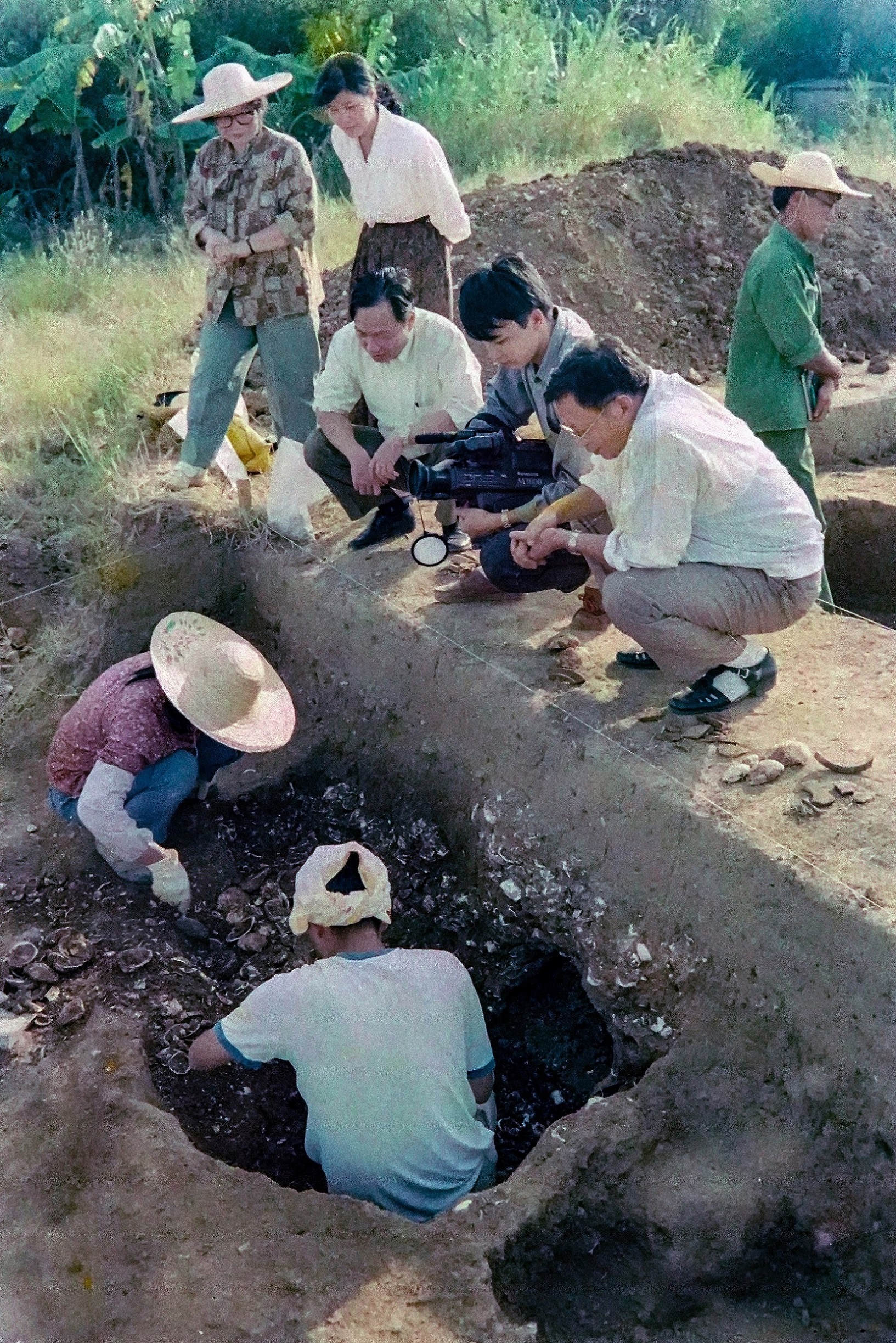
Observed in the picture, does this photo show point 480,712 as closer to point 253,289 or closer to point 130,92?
point 253,289

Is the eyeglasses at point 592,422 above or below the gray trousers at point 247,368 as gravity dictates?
above

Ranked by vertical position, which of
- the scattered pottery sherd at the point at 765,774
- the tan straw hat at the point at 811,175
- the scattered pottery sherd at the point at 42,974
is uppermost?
the tan straw hat at the point at 811,175

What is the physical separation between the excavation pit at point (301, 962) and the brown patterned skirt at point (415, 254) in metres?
2.09

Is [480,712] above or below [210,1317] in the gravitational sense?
above

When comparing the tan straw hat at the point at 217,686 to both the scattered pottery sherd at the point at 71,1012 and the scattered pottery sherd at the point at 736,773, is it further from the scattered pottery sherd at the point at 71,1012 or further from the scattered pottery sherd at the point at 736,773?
the scattered pottery sherd at the point at 736,773

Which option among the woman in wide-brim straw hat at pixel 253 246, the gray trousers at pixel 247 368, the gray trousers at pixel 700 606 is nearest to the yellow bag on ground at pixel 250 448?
the gray trousers at pixel 247 368

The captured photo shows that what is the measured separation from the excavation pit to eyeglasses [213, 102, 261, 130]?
252cm

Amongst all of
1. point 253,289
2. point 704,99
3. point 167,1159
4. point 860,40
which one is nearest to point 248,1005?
point 167,1159

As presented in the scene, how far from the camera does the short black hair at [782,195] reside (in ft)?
14.6

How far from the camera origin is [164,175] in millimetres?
12648

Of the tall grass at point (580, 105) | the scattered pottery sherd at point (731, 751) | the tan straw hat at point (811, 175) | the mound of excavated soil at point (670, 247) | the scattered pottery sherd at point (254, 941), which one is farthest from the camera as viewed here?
the tall grass at point (580, 105)

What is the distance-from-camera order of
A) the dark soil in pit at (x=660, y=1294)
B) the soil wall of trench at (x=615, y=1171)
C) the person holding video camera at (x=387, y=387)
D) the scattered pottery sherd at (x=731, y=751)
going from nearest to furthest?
1. the soil wall of trench at (x=615, y=1171)
2. the dark soil in pit at (x=660, y=1294)
3. the scattered pottery sherd at (x=731, y=751)
4. the person holding video camera at (x=387, y=387)

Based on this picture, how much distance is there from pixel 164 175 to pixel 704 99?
5.17 meters

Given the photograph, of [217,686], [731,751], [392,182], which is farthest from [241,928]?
[392,182]
